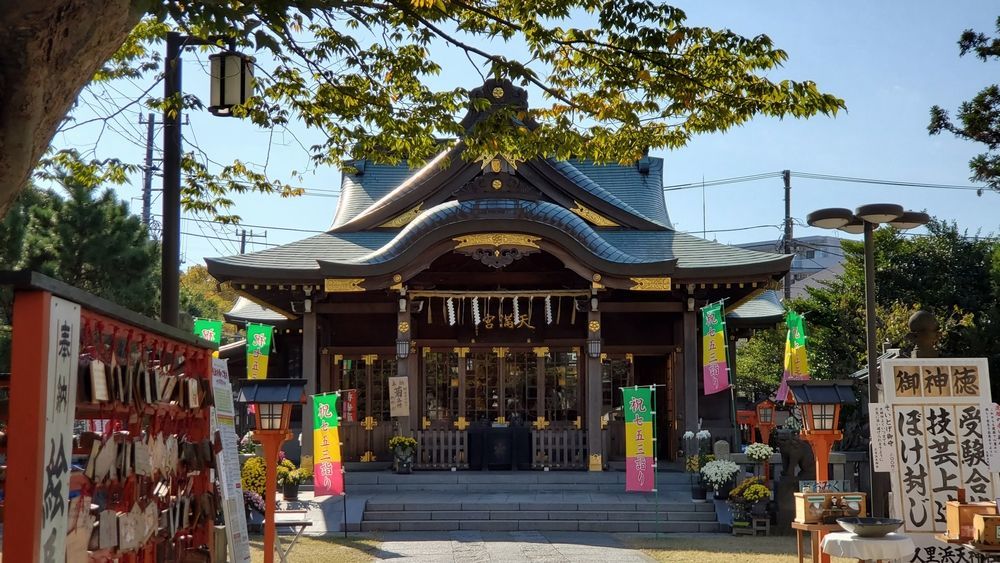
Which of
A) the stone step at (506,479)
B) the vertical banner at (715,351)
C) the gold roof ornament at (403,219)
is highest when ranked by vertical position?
the gold roof ornament at (403,219)

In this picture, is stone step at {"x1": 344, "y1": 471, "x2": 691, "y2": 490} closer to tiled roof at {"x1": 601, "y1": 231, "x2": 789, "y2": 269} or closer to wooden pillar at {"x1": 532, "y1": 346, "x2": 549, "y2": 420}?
wooden pillar at {"x1": 532, "y1": 346, "x2": 549, "y2": 420}

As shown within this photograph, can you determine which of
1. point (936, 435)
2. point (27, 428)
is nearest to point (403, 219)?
point (936, 435)

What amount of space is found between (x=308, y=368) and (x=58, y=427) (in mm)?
14623

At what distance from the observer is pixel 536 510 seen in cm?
1577

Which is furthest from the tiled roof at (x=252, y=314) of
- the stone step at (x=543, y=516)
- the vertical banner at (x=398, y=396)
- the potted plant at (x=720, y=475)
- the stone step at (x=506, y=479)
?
the potted plant at (x=720, y=475)

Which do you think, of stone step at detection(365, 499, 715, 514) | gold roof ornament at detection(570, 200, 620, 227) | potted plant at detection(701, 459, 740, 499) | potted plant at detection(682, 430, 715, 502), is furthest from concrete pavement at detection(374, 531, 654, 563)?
gold roof ornament at detection(570, 200, 620, 227)

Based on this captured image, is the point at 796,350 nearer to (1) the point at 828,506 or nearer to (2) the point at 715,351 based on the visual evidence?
(2) the point at 715,351

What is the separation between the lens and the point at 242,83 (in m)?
8.65

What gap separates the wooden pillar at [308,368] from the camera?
18188 millimetres

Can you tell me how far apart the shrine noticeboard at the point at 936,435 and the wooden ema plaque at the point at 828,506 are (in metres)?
0.33

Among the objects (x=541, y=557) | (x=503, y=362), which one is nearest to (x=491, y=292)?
(x=503, y=362)

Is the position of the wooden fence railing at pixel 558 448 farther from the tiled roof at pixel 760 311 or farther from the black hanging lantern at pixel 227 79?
the black hanging lantern at pixel 227 79

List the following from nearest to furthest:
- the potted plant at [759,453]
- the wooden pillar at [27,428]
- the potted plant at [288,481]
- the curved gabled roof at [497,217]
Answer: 1. the wooden pillar at [27,428]
2. the potted plant at [759,453]
3. the potted plant at [288,481]
4. the curved gabled roof at [497,217]

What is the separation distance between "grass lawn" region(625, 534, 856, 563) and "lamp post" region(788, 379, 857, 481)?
1457mm
